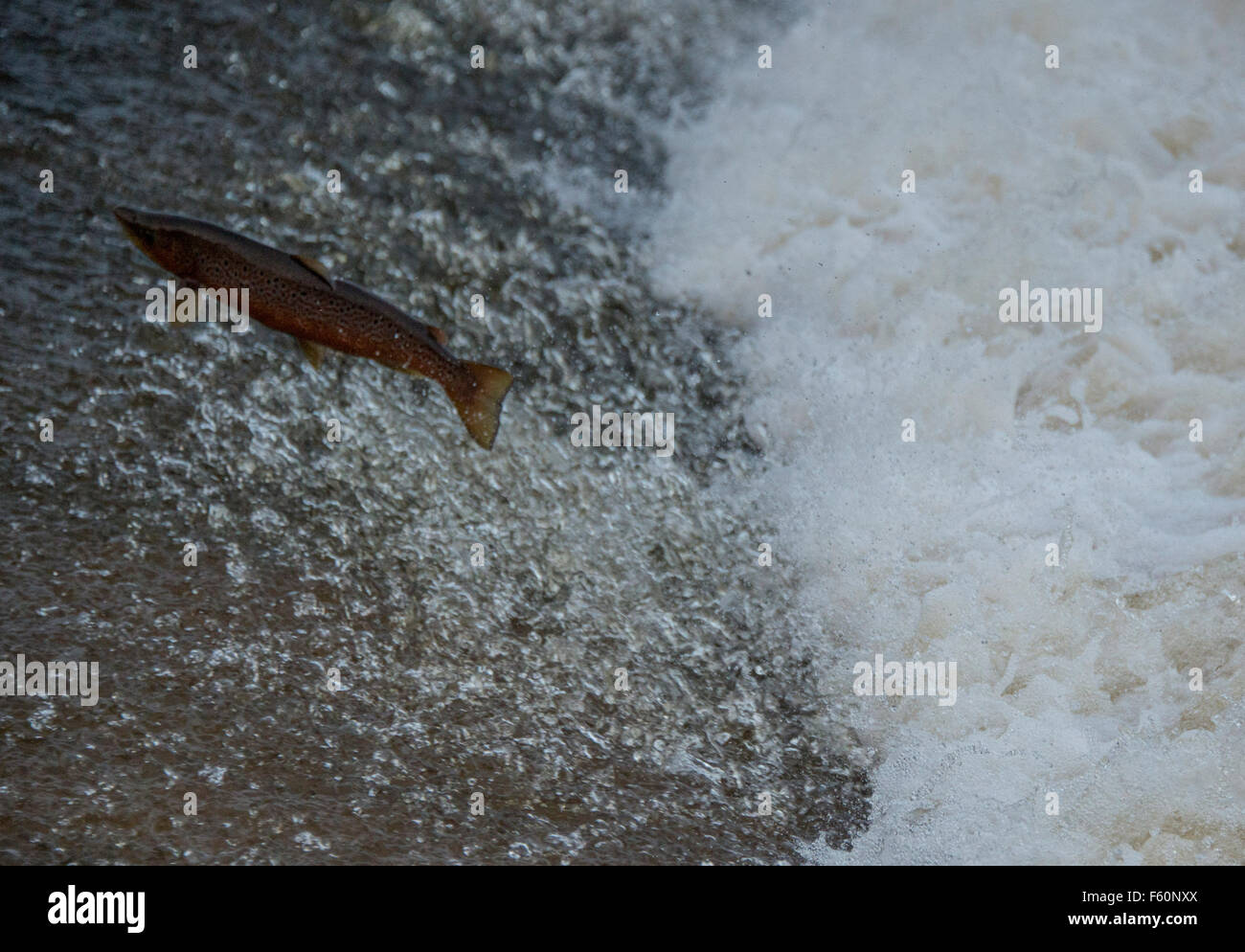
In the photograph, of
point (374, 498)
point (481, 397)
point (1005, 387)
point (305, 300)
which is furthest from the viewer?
point (1005, 387)

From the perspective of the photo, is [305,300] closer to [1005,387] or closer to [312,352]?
[312,352]

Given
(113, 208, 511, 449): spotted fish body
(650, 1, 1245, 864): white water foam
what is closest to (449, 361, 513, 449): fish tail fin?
(113, 208, 511, 449): spotted fish body

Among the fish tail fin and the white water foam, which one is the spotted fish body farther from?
the white water foam

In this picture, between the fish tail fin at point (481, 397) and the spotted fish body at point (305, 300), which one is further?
the fish tail fin at point (481, 397)

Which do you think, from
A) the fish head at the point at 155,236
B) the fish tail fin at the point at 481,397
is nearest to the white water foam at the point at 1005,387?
the fish tail fin at the point at 481,397

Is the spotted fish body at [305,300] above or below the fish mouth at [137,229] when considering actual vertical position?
below

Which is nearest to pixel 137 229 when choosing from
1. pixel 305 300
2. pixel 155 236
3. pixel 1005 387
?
pixel 155 236

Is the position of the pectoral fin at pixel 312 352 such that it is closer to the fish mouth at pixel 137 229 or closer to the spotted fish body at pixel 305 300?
Result: the spotted fish body at pixel 305 300
